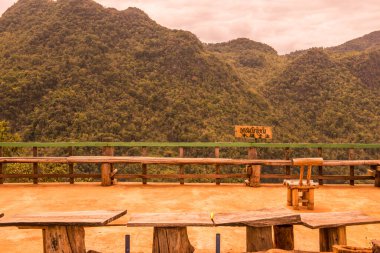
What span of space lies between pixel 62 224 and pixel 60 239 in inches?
9.7

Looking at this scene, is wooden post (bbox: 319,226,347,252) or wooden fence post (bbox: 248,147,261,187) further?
wooden fence post (bbox: 248,147,261,187)

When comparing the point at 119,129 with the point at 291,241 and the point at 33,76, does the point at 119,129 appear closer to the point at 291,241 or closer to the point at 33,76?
the point at 33,76

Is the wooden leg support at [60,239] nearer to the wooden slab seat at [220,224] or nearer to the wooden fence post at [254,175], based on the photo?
the wooden slab seat at [220,224]

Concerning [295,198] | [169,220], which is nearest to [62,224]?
[169,220]

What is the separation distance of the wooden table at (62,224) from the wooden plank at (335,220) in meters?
2.04

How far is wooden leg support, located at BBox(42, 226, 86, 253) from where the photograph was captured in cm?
375

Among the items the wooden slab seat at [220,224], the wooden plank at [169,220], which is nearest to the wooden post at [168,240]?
the wooden slab seat at [220,224]

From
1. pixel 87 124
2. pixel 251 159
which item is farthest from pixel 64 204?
pixel 87 124

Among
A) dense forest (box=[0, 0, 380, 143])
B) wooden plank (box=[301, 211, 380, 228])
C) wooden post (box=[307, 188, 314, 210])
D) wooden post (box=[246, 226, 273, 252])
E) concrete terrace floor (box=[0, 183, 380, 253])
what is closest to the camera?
wooden plank (box=[301, 211, 380, 228])

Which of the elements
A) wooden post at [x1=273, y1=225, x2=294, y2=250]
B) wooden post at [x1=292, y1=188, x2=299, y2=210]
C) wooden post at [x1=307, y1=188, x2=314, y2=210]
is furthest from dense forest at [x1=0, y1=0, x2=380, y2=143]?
wooden post at [x1=273, y1=225, x2=294, y2=250]

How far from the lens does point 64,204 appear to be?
23.4ft

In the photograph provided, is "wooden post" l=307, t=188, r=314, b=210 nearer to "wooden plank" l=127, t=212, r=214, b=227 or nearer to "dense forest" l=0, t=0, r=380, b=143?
"wooden plank" l=127, t=212, r=214, b=227

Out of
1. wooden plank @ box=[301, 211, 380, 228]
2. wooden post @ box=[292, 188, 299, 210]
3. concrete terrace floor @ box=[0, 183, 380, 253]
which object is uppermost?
wooden plank @ box=[301, 211, 380, 228]

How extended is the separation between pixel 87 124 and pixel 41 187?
22.7 meters
